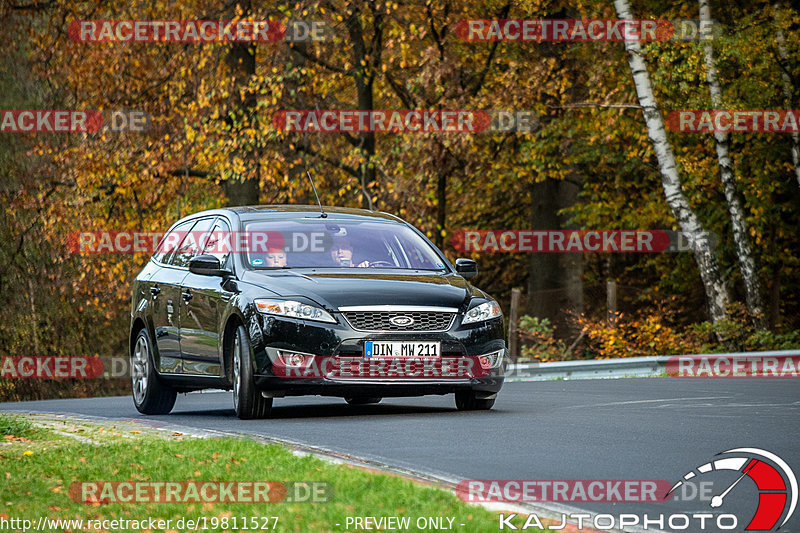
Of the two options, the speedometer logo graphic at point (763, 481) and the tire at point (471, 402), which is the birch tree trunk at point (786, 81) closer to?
the tire at point (471, 402)

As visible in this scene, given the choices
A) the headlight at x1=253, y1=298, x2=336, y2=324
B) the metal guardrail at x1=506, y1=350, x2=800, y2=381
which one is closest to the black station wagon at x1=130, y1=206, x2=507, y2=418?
the headlight at x1=253, y1=298, x2=336, y2=324

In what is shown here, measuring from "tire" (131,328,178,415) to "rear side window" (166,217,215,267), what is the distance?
796 millimetres

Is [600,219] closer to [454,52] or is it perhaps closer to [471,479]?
[454,52]

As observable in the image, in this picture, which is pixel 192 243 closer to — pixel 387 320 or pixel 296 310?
pixel 296 310

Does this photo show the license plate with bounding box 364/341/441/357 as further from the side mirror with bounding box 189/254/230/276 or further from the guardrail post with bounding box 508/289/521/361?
the guardrail post with bounding box 508/289/521/361

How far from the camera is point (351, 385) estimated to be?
11.8m

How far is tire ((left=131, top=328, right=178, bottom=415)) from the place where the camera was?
14.2 meters

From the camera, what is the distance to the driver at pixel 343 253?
13008 millimetres

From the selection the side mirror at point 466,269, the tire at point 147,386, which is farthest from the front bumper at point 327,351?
the tire at point 147,386

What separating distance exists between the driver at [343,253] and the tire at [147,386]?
7.73ft

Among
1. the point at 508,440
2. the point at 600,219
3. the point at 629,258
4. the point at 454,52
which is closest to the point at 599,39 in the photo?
the point at 454,52

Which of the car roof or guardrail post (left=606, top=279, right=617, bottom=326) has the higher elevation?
the car roof

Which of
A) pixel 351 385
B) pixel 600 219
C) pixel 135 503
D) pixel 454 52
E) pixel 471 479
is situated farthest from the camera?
pixel 600 219

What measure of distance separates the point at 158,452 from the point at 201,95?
19770mm
